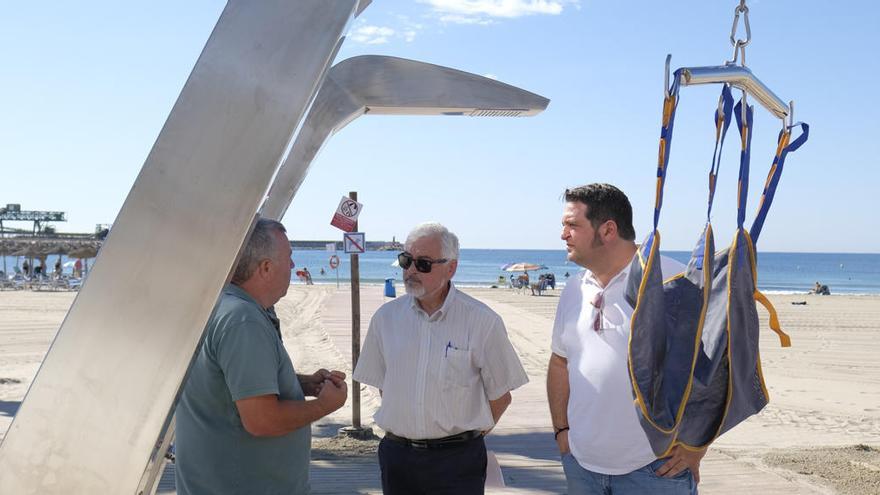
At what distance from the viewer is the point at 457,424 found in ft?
11.2

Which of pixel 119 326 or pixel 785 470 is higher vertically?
pixel 119 326

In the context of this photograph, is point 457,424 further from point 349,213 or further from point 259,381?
point 349,213

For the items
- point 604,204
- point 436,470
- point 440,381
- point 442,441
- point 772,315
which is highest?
point 604,204

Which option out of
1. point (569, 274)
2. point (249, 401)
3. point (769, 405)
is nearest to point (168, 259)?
point (249, 401)

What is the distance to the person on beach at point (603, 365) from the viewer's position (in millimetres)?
2836

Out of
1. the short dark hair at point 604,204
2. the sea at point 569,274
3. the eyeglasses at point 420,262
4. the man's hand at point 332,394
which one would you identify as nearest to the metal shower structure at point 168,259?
the man's hand at point 332,394

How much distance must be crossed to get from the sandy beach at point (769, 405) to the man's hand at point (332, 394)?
118 inches

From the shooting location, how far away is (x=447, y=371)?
343cm

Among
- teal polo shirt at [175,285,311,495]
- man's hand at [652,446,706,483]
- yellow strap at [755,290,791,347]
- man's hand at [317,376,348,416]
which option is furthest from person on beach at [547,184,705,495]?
teal polo shirt at [175,285,311,495]

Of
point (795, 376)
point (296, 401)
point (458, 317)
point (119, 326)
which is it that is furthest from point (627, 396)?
point (795, 376)

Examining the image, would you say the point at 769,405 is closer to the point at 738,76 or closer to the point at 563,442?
the point at 563,442

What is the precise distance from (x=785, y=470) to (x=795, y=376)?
775 cm

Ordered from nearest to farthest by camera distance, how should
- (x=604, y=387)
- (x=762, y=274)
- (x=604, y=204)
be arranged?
1. (x=604, y=387)
2. (x=604, y=204)
3. (x=762, y=274)

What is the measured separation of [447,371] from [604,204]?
39.5 inches
